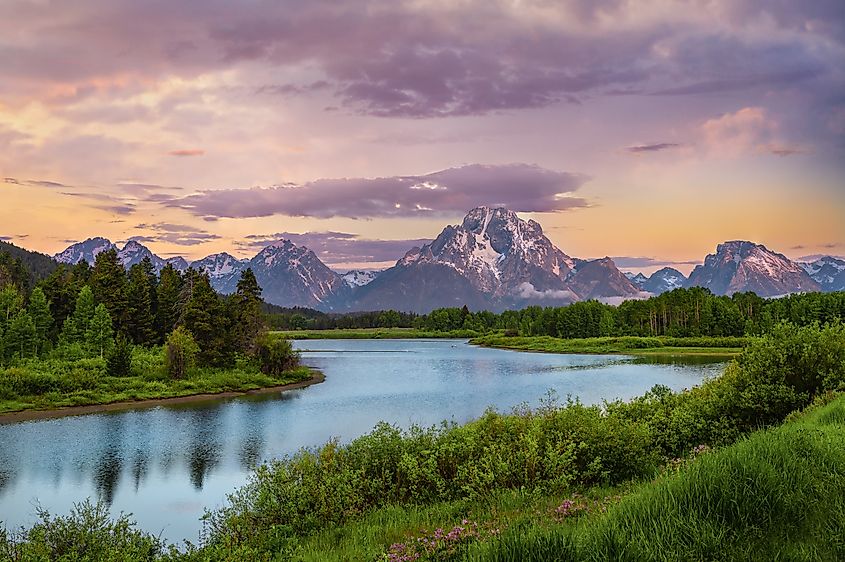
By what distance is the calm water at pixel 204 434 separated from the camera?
23266 millimetres

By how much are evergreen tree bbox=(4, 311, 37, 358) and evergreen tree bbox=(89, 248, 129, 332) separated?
12.1 meters

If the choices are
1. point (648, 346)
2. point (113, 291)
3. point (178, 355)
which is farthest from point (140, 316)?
point (648, 346)

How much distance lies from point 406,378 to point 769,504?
2568 inches

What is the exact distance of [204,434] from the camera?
36.8 metres

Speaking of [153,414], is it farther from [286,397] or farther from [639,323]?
[639,323]

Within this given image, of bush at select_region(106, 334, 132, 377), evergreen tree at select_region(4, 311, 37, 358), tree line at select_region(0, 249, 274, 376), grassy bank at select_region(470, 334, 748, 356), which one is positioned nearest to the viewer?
bush at select_region(106, 334, 132, 377)

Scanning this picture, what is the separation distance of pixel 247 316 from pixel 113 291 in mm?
18085

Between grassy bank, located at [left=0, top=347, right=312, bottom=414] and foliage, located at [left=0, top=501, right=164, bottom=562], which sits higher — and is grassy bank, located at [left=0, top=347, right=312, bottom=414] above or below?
below

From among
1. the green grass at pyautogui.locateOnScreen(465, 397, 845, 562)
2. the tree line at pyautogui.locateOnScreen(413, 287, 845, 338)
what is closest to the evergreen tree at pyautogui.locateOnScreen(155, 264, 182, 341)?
the green grass at pyautogui.locateOnScreen(465, 397, 845, 562)

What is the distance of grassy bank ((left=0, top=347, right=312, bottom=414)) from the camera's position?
153ft

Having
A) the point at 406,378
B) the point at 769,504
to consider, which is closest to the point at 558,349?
the point at 406,378

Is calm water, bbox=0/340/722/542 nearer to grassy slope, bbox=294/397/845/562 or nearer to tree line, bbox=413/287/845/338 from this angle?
grassy slope, bbox=294/397/845/562

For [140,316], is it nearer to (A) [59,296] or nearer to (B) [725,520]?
(A) [59,296]

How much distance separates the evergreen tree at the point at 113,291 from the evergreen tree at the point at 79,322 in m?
4.90
